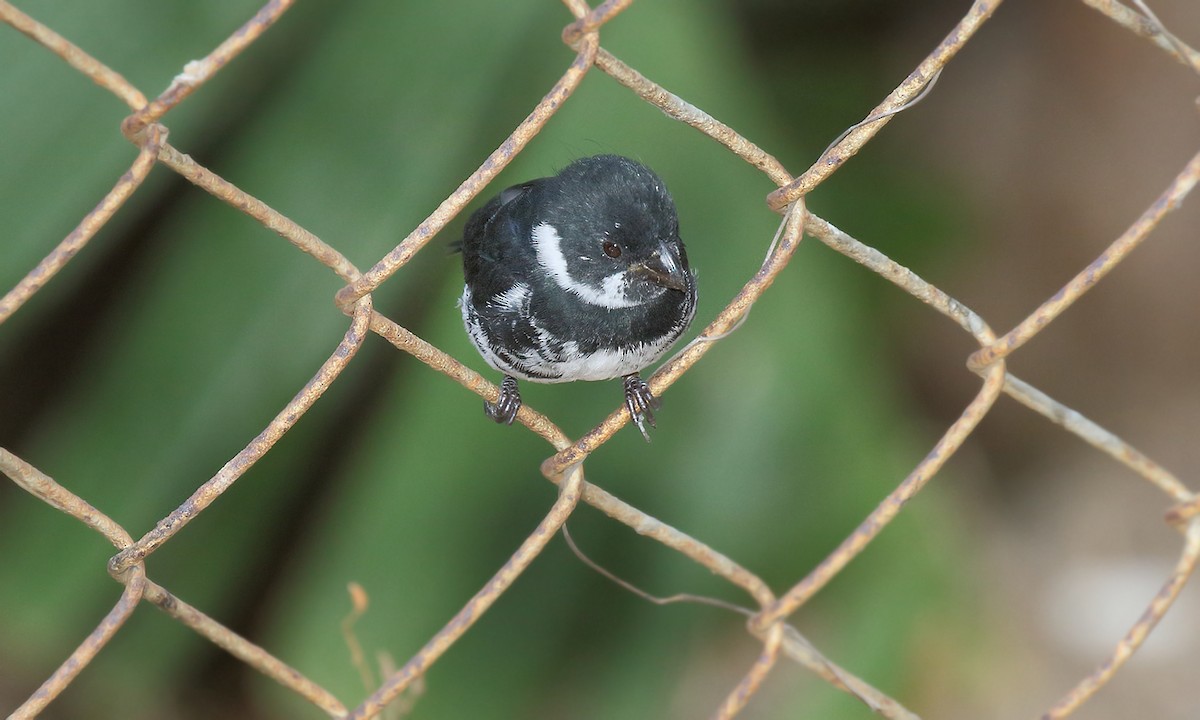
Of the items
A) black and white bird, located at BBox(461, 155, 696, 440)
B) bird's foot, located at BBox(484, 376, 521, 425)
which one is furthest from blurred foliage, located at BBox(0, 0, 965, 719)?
black and white bird, located at BBox(461, 155, 696, 440)

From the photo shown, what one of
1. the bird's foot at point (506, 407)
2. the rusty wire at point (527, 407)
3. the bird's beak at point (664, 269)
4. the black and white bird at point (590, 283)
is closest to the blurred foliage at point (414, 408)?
the bird's foot at point (506, 407)

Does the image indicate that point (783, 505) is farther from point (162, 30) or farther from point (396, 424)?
point (162, 30)

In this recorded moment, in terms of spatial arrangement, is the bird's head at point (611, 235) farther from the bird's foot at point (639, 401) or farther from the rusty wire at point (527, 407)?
the rusty wire at point (527, 407)

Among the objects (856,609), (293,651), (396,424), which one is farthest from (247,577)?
(856,609)

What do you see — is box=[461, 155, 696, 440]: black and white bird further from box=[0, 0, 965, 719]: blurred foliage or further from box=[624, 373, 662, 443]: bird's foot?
box=[0, 0, 965, 719]: blurred foliage

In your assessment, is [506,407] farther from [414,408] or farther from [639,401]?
[414,408]

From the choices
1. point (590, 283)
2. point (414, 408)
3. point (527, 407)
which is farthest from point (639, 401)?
point (527, 407)
